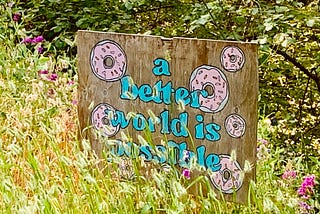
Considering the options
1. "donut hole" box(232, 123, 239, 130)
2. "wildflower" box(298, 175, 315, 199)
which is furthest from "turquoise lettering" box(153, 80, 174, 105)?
"wildflower" box(298, 175, 315, 199)

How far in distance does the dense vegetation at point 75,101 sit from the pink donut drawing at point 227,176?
0.17ft

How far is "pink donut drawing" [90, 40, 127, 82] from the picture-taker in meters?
1.90

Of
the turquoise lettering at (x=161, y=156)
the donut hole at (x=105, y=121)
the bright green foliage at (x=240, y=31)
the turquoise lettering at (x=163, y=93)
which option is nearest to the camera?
the turquoise lettering at (x=161, y=156)

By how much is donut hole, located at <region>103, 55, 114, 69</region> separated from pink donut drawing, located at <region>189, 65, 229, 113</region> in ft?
0.87

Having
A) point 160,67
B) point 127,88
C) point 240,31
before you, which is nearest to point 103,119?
point 127,88

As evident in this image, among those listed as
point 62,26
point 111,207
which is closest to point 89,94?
point 111,207

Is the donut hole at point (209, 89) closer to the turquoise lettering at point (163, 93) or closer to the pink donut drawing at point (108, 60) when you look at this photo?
the turquoise lettering at point (163, 93)

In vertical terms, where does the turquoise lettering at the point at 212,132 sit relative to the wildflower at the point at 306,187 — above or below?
above

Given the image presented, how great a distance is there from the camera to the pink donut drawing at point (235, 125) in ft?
5.70

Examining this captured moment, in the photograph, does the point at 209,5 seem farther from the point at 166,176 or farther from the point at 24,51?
the point at 166,176

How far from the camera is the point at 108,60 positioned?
1916 millimetres

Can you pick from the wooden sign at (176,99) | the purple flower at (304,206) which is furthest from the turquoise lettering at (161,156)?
the purple flower at (304,206)

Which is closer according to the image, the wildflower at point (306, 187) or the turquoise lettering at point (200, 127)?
the turquoise lettering at point (200, 127)

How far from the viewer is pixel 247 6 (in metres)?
2.99
